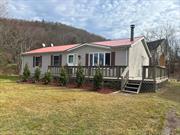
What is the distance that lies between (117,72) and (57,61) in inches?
344

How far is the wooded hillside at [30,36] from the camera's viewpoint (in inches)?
1686

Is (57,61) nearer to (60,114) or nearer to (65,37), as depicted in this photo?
(60,114)

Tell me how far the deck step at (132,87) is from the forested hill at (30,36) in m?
24.9

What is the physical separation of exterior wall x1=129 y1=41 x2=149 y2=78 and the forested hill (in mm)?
Result: 22007

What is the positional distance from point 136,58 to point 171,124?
42.3 feet

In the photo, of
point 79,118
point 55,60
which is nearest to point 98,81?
point 79,118

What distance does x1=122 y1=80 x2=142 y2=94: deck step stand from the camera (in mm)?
15972

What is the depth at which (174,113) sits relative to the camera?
30.6 feet

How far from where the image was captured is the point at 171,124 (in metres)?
7.60

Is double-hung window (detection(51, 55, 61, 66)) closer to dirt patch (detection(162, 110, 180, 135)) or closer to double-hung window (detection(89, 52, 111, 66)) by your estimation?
double-hung window (detection(89, 52, 111, 66))

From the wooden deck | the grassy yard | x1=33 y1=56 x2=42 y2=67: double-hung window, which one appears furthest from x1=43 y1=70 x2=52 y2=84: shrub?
the grassy yard

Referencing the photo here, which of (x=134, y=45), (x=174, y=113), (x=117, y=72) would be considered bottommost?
(x=174, y=113)

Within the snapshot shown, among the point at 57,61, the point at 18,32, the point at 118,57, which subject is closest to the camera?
the point at 118,57

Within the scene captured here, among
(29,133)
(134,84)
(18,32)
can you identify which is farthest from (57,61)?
(18,32)
